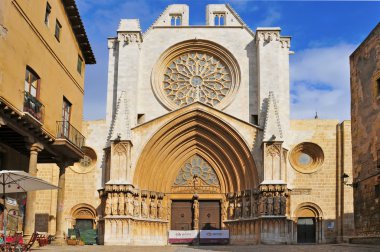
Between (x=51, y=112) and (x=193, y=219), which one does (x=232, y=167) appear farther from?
(x=51, y=112)

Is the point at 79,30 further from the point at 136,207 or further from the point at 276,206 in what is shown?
the point at 276,206

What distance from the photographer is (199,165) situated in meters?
30.1

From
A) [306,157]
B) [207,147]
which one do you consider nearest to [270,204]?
[207,147]

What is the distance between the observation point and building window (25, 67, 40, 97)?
18.4 meters

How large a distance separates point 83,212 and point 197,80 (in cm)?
966

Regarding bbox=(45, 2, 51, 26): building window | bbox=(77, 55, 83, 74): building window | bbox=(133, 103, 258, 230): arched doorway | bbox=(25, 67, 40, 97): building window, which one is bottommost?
bbox=(133, 103, 258, 230): arched doorway

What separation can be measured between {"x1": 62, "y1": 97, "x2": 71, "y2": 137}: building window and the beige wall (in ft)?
0.84

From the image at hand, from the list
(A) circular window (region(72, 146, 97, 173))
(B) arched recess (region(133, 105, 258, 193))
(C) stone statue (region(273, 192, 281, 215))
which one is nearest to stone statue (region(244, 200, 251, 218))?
(B) arched recess (region(133, 105, 258, 193))

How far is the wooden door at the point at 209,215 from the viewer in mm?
29641

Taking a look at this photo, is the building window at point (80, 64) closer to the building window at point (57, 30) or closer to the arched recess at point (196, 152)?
the building window at point (57, 30)

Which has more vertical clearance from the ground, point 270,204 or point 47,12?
point 47,12

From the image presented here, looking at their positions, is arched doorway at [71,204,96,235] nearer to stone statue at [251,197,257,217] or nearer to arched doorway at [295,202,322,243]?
stone statue at [251,197,257,217]

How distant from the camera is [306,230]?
99.2 feet

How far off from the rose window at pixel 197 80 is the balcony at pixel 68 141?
29.7ft
